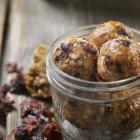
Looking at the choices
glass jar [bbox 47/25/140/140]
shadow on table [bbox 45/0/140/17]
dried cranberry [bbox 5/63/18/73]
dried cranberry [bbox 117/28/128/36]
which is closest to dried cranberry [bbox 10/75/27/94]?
dried cranberry [bbox 5/63/18/73]

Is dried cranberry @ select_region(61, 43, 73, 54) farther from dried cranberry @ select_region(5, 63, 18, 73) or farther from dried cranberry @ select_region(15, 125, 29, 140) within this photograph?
dried cranberry @ select_region(5, 63, 18, 73)

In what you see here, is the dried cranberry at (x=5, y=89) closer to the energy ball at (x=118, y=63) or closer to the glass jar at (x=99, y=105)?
the glass jar at (x=99, y=105)

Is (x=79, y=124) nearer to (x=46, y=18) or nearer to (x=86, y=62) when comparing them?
(x=86, y=62)

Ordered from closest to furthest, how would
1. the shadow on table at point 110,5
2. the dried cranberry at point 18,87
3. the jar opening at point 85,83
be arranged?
the jar opening at point 85,83, the dried cranberry at point 18,87, the shadow on table at point 110,5

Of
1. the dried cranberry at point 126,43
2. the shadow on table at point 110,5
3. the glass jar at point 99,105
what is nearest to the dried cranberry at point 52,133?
the glass jar at point 99,105

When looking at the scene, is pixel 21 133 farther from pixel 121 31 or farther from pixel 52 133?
pixel 121 31
